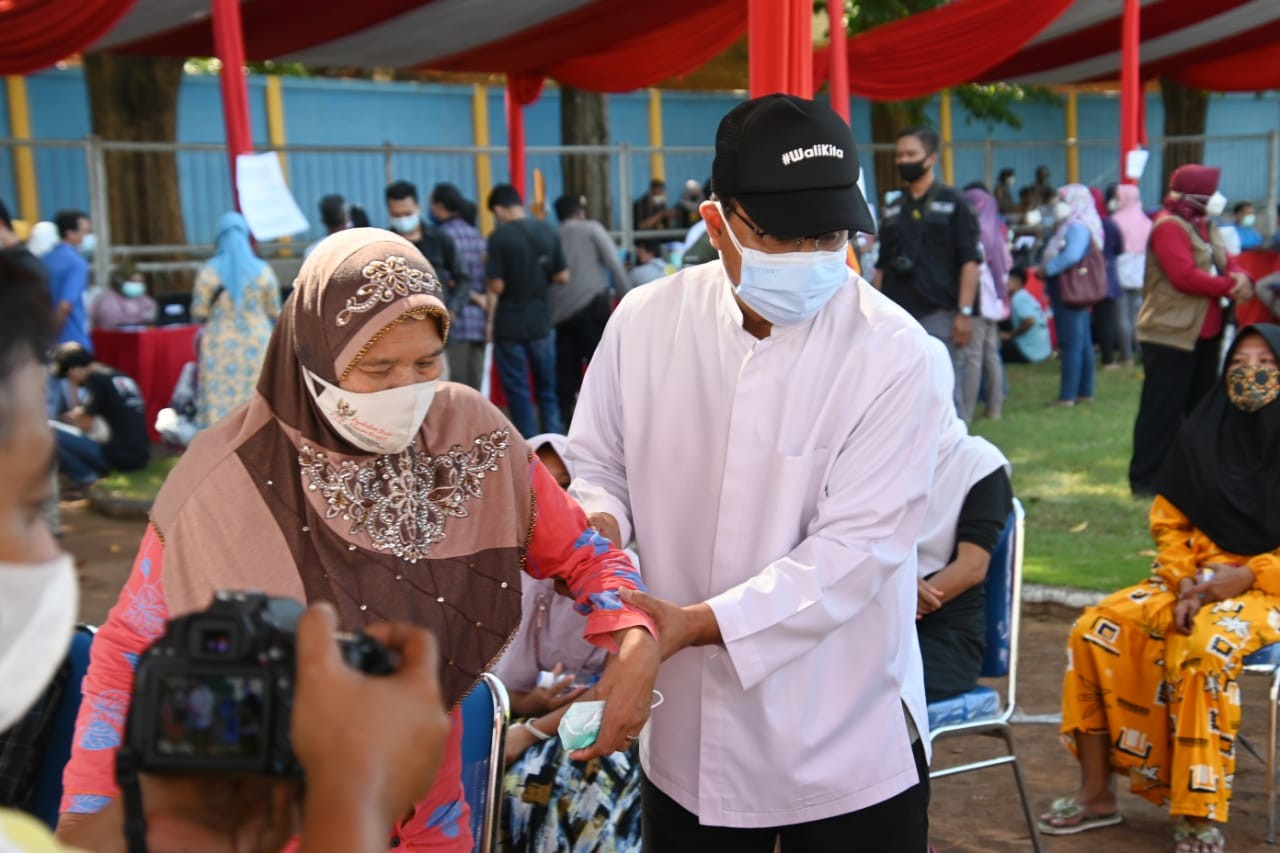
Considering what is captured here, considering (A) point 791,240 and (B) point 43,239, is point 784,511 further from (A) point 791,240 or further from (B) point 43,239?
(B) point 43,239

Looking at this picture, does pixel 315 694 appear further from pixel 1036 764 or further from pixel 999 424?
pixel 999 424

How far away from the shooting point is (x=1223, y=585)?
164 inches

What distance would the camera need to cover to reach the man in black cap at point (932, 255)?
8781mm

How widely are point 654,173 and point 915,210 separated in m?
7.73

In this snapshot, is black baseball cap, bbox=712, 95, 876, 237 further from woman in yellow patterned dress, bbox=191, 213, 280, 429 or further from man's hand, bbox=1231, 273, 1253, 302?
woman in yellow patterned dress, bbox=191, 213, 280, 429

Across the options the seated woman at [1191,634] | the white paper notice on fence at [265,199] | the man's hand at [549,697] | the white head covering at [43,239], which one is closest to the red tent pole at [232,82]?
the white paper notice on fence at [265,199]

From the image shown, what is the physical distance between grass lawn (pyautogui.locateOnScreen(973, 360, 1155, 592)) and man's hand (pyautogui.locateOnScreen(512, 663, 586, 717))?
3177 millimetres

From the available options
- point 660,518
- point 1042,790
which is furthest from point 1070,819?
point 660,518

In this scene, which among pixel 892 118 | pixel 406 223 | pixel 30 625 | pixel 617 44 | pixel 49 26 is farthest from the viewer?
pixel 892 118

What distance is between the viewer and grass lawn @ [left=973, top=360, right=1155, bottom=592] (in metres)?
6.83

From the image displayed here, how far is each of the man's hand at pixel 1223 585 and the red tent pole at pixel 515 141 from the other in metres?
9.25

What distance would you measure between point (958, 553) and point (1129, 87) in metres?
8.51

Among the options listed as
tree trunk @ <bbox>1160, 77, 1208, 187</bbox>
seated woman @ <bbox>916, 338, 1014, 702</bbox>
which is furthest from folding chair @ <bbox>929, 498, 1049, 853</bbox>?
tree trunk @ <bbox>1160, 77, 1208, 187</bbox>

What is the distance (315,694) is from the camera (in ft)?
3.86
